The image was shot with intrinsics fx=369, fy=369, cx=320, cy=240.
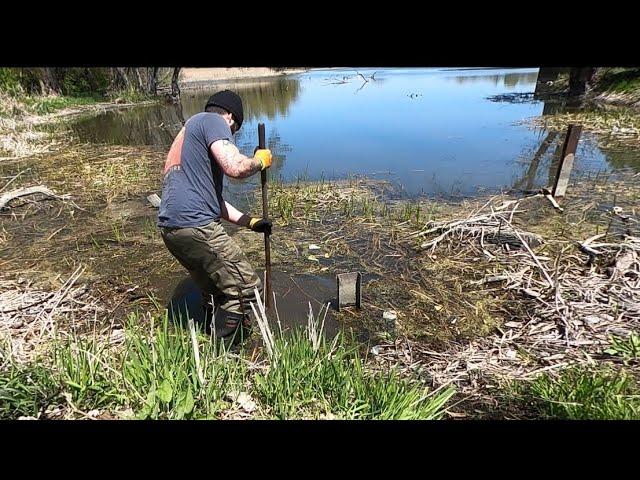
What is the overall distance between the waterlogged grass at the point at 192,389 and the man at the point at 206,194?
751 millimetres

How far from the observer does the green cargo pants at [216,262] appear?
3121 mm

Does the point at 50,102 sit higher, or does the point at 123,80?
the point at 123,80

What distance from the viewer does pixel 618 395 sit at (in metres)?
2.30

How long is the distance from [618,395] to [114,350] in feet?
11.4

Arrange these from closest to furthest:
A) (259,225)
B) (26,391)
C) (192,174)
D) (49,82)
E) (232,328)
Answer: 1. (26,391)
2. (192,174)
3. (232,328)
4. (259,225)
5. (49,82)

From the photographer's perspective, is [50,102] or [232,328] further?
[50,102]

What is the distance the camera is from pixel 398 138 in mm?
12398

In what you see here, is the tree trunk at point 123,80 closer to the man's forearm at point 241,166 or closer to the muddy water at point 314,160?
the muddy water at point 314,160

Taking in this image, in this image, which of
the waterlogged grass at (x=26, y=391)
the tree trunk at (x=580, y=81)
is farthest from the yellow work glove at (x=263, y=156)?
the tree trunk at (x=580, y=81)

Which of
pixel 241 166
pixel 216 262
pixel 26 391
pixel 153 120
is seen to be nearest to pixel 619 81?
pixel 241 166

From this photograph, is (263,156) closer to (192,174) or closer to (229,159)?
(229,159)

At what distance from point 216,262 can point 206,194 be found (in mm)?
593

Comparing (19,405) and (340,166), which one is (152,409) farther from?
(340,166)
